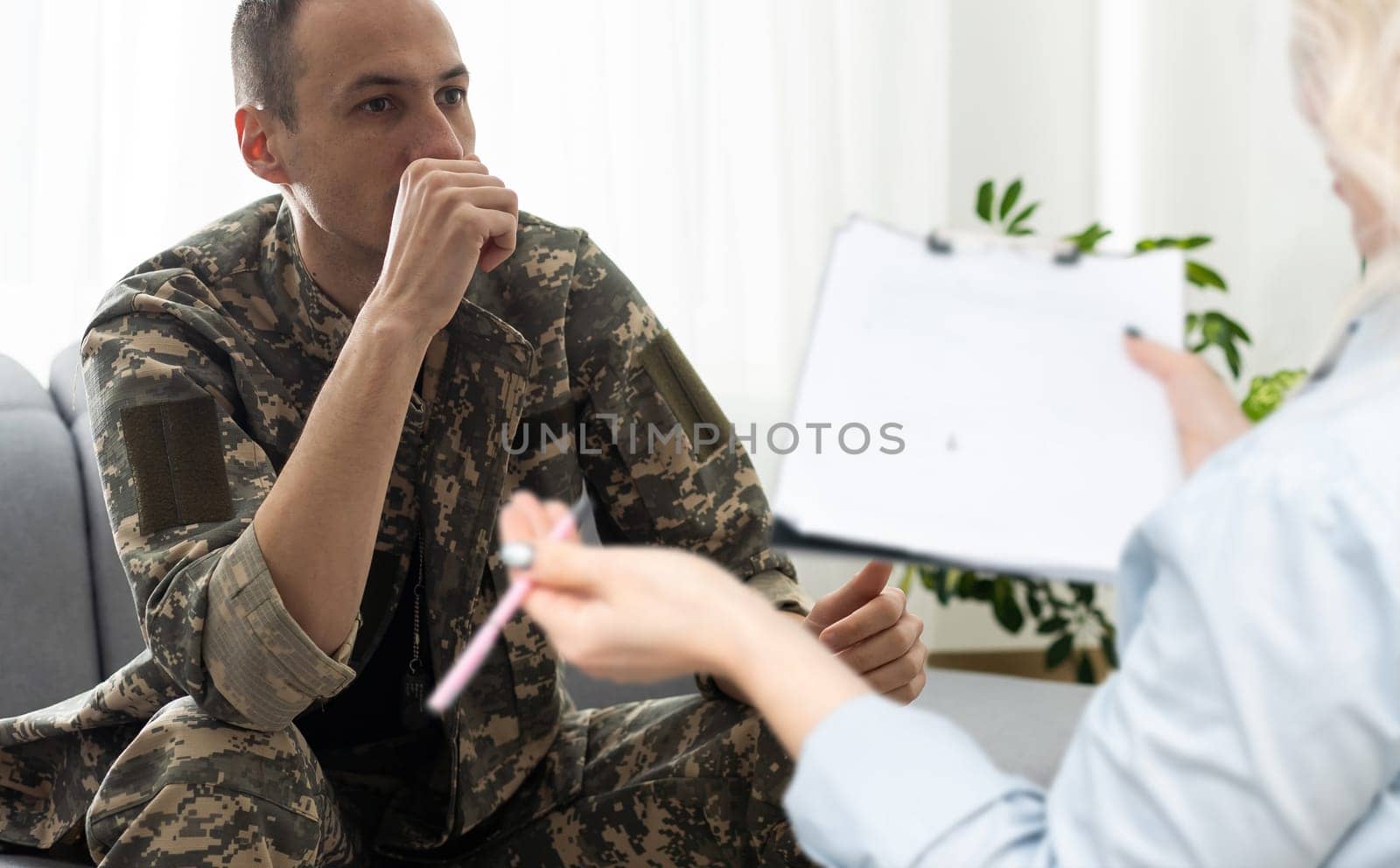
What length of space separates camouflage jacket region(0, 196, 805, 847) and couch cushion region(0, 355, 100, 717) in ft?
1.10

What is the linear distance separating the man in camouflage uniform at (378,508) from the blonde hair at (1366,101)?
584 millimetres

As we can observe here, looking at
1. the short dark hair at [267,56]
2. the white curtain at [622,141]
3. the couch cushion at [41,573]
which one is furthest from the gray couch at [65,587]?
the short dark hair at [267,56]

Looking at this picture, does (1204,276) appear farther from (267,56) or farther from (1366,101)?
(1366,101)

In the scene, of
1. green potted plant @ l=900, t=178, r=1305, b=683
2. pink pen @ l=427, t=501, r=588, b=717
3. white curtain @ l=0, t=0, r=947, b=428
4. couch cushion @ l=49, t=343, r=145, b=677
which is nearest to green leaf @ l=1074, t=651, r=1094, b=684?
green potted plant @ l=900, t=178, r=1305, b=683

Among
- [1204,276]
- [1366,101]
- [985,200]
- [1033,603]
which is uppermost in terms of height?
[1366,101]

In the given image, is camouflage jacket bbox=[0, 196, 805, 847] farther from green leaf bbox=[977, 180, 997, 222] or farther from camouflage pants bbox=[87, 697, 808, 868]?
green leaf bbox=[977, 180, 997, 222]

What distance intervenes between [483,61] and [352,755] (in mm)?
1237

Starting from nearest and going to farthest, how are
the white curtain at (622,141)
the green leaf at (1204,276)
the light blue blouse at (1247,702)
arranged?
1. the light blue blouse at (1247,702)
2. the white curtain at (622,141)
3. the green leaf at (1204,276)

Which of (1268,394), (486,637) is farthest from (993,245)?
(1268,394)

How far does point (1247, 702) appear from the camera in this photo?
497 mm

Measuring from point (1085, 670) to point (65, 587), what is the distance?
173 cm

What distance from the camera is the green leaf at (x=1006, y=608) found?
229cm

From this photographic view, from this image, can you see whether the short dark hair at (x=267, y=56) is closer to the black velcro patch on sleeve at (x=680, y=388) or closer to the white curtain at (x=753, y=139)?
the black velcro patch on sleeve at (x=680, y=388)

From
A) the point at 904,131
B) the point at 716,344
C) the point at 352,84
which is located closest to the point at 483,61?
the point at 716,344
